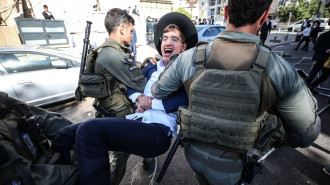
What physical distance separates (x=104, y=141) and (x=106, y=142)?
0.03m

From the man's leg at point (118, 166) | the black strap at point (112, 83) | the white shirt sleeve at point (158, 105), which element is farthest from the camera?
the black strap at point (112, 83)

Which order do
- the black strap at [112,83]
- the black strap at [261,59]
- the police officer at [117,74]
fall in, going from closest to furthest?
the black strap at [261,59]
the police officer at [117,74]
the black strap at [112,83]

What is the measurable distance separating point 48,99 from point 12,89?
0.66 meters

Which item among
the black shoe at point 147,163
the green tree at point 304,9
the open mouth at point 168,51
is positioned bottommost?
the black shoe at point 147,163

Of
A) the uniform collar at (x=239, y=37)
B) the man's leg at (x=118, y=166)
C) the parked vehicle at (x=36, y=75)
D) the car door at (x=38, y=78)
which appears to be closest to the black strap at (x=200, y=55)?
the uniform collar at (x=239, y=37)

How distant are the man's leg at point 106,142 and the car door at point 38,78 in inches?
128

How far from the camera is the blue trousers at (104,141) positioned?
3.05 feet

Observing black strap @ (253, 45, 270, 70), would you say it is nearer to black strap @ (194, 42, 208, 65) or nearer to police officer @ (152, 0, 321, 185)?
police officer @ (152, 0, 321, 185)

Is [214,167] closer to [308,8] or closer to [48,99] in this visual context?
[48,99]

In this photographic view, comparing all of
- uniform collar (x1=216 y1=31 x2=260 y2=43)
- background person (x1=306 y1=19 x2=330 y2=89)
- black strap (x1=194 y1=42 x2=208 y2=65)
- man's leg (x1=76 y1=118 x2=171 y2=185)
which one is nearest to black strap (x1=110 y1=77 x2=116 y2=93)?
man's leg (x1=76 y1=118 x2=171 y2=185)

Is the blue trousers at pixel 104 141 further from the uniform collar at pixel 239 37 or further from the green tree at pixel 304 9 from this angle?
the green tree at pixel 304 9

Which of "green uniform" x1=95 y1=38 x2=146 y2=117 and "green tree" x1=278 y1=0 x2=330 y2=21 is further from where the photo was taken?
"green tree" x1=278 y1=0 x2=330 y2=21

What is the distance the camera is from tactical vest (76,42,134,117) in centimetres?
161

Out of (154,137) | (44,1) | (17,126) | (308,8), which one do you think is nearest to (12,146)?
(17,126)
